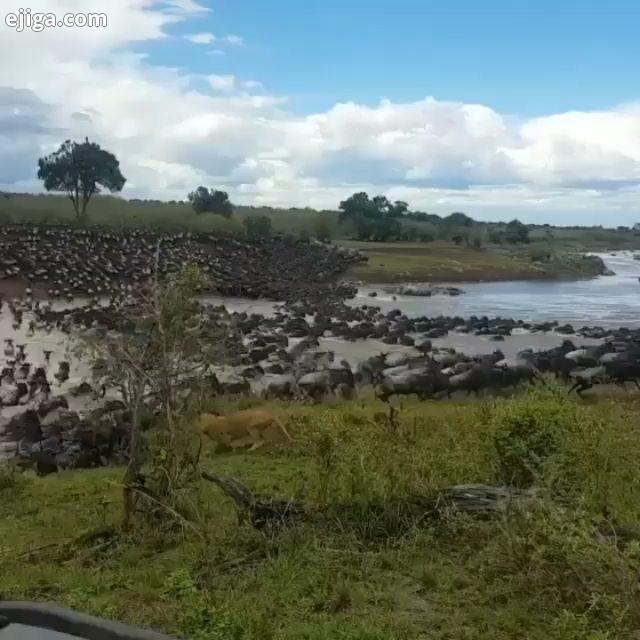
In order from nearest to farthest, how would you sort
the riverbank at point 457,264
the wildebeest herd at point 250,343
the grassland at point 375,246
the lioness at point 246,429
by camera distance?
the lioness at point 246,429, the wildebeest herd at point 250,343, the riverbank at point 457,264, the grassland at point 375,246

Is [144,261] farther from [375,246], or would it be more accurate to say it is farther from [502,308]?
[375,246]

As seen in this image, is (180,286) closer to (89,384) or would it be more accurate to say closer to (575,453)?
(575,453)

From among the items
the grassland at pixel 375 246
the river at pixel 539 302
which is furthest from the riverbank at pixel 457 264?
the river at pixel 539 302

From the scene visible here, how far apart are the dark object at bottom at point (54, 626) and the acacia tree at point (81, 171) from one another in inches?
2196

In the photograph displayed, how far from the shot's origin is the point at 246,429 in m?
12.7

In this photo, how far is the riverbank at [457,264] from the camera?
5012 centimetres

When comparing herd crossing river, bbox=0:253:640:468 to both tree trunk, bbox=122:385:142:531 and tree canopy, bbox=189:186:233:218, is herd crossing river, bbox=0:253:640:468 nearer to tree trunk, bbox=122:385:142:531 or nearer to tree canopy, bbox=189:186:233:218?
tree trunk, bbox=122:385:142:531

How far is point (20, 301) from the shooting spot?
3350 centimetres

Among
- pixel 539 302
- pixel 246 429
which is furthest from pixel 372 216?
pixel 246 429

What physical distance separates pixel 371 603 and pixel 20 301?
30.1 metres

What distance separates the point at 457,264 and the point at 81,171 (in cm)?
2588

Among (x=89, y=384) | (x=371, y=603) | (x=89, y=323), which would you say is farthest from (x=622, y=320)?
(x=371, y=603)

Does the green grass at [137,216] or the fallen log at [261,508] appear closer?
the fallen log at [261,508]

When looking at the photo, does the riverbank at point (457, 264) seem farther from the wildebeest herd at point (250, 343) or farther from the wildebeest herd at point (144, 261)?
the wildebeest herd at point (250, 343)
